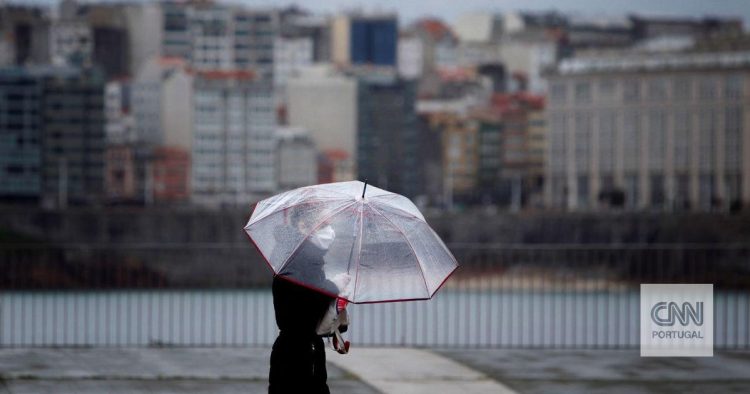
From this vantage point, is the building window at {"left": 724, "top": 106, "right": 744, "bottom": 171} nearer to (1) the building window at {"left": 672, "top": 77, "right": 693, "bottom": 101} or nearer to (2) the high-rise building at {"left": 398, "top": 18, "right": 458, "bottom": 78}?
A: (1) the building window at {"left": 672, "top": 77, "right": 693, "bottom": 101}

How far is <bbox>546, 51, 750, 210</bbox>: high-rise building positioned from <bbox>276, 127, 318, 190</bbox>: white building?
1953cm

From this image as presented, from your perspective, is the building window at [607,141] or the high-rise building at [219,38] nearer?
the building window at [607,141]

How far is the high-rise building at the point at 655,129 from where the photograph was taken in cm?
11875

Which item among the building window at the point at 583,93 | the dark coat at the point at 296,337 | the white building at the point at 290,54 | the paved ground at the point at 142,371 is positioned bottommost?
the paved ground at the point at 142,371

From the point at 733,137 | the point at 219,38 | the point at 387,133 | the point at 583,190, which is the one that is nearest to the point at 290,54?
the point at 219,38

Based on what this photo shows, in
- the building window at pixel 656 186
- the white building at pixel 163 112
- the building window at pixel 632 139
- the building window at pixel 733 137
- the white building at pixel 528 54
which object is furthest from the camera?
the white building at pixel 528 54

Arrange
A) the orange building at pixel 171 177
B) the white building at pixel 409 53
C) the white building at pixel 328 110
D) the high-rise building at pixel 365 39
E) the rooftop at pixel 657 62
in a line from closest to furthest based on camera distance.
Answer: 1. the rooftop at pixel 657 62
2. the orange building at pixel 171 177
3. the white building at pixel 328 110
4. the high-rise building at pixel 365 39
5. the white building at pixel 409 53

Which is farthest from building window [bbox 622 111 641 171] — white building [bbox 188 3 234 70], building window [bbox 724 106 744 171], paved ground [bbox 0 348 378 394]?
paved ground [bbox 0 348 378 394]

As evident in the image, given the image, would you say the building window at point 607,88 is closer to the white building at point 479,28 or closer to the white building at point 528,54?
the white building at point 528,54

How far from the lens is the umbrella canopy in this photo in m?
7.32

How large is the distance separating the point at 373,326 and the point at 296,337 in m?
8.19

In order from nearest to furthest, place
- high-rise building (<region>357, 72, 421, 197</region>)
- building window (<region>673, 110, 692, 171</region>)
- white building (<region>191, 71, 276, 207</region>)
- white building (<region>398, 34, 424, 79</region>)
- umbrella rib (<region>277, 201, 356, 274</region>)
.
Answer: umbrella rib (<region>277, 201, 356, 274</region>)
building window (<region>673, 110, 692, 171</region>)
white building (<region>191, 71, 276, 207</region>)
high-rise building (<region>357, 72, 421, 197</region>)
white building (<region>398, 34, 424, 79</region>)

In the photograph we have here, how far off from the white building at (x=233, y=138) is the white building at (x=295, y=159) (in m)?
0.87

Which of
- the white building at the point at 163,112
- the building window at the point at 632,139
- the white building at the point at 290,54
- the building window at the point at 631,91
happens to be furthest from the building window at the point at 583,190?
the white building at the point at 290,54
